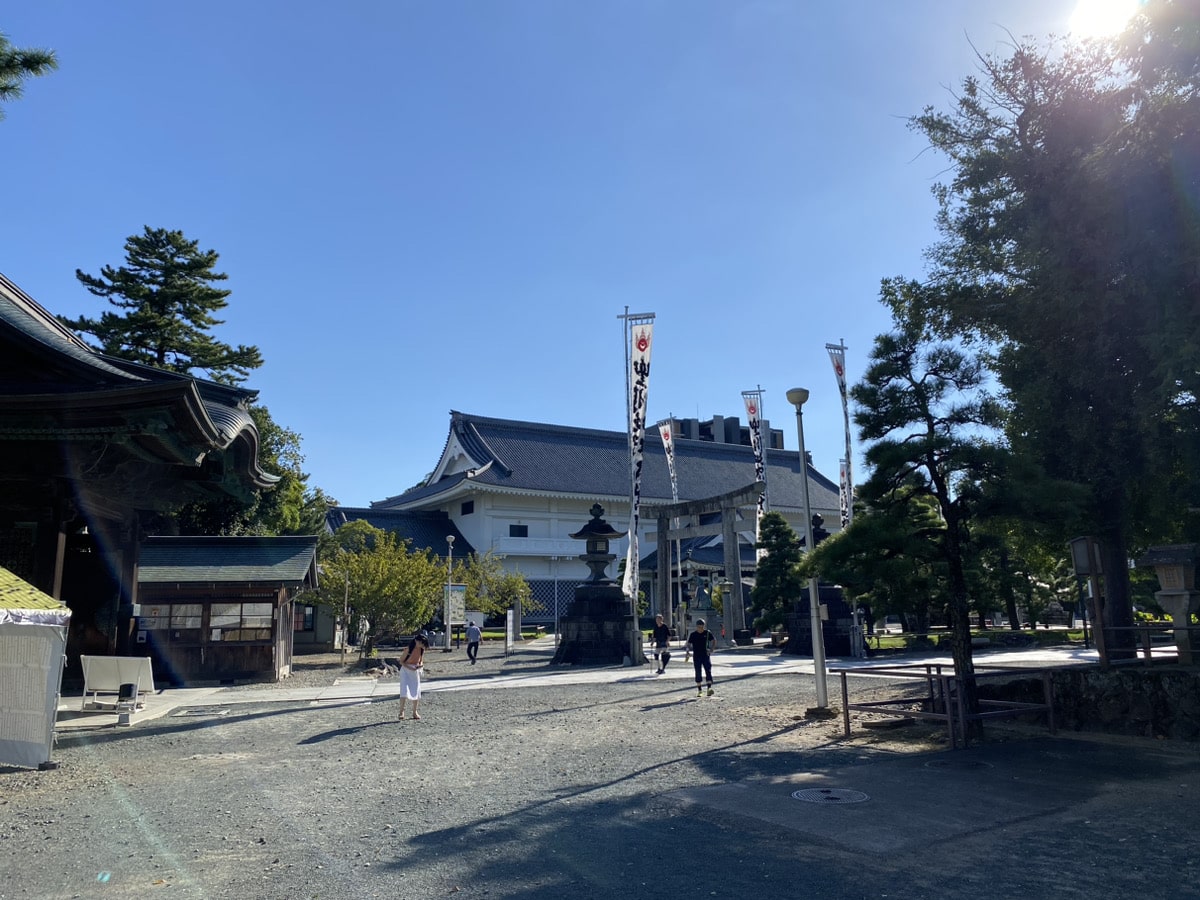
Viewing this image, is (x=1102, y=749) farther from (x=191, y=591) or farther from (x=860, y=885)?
(x=191, y=591)

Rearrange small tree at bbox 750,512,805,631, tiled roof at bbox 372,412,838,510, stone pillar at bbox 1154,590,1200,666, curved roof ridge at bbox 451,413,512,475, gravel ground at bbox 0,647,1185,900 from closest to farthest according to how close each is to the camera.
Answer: gravel ground at bbox 0,647,1185,900, stone pillar at bbox 1154,590,1200,666, small tree at bbox 750,512,805,631, curved roof ridge at bbox 451,413,512,475, tiled roof at bbox 372,412,838,510

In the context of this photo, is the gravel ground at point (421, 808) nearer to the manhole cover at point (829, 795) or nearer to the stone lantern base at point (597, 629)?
the manhole cover at point (829, 795)

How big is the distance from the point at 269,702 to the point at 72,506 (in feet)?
18.1

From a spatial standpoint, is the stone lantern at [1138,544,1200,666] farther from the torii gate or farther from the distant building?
the distant building

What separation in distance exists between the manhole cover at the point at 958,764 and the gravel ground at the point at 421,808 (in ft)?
2.13

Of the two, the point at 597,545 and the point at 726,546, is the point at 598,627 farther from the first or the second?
the point at 726,546

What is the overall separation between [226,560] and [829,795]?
16.8m

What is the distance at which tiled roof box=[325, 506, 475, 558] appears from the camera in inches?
1722

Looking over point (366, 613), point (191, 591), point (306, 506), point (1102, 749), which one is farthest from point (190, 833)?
point (306, 506)

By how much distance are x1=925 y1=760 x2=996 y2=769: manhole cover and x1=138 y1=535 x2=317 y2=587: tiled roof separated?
49.4ft

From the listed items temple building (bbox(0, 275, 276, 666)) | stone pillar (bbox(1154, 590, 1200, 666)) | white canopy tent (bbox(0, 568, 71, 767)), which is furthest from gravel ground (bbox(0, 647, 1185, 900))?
stone pillar (bbox(1154, 590, 1200, 666))

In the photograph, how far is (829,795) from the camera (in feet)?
25.0

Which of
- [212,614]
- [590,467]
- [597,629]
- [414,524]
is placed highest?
[590,467]

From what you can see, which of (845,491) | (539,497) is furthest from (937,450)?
(539,497)
